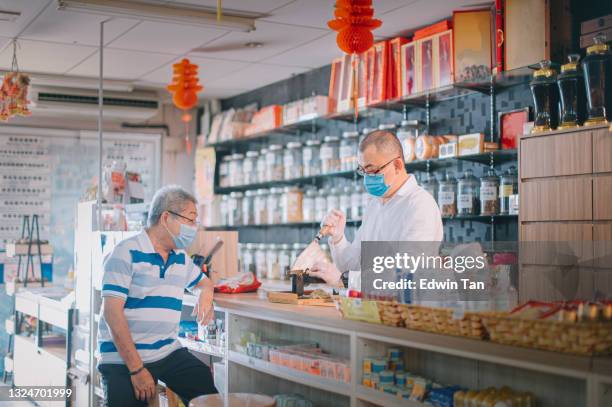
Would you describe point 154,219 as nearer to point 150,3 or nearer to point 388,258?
point 388,258

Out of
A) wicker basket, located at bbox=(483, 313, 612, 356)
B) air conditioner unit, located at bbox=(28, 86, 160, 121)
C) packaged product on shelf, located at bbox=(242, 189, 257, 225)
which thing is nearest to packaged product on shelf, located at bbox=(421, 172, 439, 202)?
packaged product on shelf, located at bbox=(242, 189, 257, 225)

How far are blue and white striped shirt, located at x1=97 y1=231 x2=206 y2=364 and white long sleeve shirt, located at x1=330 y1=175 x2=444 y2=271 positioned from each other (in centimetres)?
86

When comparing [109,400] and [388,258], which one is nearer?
[388,258]

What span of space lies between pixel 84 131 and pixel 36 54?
86.1 inches

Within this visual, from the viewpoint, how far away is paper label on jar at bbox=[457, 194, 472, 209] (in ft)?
16.1

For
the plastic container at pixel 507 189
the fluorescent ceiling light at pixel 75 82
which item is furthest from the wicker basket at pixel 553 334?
the fluorescent ceiling light at pixel 75 82

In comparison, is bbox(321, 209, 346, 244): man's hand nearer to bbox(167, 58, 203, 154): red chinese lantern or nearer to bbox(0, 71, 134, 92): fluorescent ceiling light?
bbox(167, 58, 203, 154): red chinese lantern

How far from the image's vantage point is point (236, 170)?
305 inches

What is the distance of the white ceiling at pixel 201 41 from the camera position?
16.4 feet

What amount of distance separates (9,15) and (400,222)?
10.6 feet

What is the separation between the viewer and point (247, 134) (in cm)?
758

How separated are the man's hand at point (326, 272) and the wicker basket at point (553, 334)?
1.36 metres

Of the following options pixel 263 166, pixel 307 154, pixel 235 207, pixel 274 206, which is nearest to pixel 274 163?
pixel 263 166

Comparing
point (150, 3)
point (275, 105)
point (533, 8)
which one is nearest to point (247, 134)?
point (275, 105)
